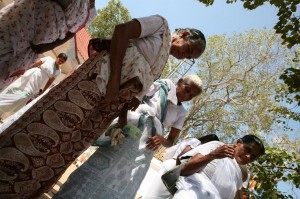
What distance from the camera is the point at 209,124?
19.1 meters

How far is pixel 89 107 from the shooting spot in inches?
71.0

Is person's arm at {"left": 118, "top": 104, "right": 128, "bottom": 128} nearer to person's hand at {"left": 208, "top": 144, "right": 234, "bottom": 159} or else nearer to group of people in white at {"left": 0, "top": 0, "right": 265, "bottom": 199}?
group of people in white at {"left": 0, "top": 0, "right": 265, "bottom": 199}

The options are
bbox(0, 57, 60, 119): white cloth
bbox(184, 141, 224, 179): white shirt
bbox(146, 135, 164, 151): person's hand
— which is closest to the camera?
bbox(146, 135, 164, 151): person's hand

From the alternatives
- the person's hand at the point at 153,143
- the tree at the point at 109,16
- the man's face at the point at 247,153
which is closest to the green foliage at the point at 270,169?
the man's face at the point at 247,153

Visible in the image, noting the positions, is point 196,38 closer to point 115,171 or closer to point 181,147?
point 115,171

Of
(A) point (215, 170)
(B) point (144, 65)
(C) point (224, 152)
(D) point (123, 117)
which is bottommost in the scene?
(A) point (215, 170)

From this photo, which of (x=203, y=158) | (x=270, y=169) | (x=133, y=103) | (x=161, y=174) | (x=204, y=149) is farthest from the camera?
Answer: (x=270, y=169)

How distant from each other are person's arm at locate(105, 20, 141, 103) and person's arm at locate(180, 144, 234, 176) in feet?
4.37

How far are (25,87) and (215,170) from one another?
3369 millimetres

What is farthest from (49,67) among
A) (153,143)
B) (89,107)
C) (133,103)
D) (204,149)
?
(89,107)

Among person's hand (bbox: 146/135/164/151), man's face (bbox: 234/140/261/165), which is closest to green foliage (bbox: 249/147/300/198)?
man's face (bbox: 234/140/261/165)

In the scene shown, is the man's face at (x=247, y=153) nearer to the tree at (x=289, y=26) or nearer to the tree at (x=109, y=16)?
the tree at (x=289, y=26)

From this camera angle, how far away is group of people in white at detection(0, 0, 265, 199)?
Answer: 1.68m

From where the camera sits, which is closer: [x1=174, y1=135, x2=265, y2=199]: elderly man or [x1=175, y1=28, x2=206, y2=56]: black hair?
[x1=175, y1=28, x2=206, y2=56]: black hair
